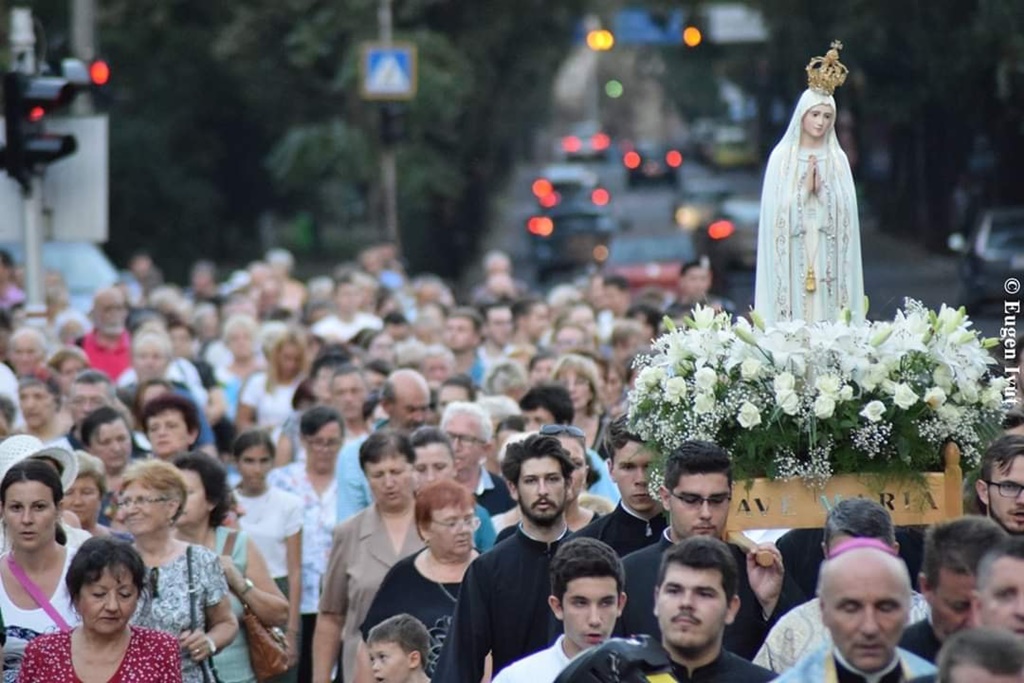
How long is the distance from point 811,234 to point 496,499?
293cm

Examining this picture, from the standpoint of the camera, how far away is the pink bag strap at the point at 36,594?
9305mm

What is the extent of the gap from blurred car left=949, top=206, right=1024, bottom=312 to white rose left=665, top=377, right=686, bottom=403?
19740 mm

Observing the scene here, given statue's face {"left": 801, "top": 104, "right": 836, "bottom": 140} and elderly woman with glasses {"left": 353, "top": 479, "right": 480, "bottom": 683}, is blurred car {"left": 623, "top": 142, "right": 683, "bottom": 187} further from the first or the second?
statue's face {"left": 801, "top": 104, "right": 836, "bottom": 140}

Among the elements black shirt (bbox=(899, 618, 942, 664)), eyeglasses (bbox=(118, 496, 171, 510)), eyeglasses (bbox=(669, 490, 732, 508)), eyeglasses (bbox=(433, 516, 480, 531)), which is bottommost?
black shirt (bbox=(899, 618, 942, 664))

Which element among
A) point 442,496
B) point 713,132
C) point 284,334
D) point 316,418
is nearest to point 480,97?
point 284,334

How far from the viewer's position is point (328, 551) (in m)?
12.2

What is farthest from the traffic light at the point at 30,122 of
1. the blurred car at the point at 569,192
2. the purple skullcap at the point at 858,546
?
the blurred car at the point at 569,192

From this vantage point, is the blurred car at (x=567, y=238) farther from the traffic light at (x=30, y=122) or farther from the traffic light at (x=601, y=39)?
the traffic light at (x=30, y=122)

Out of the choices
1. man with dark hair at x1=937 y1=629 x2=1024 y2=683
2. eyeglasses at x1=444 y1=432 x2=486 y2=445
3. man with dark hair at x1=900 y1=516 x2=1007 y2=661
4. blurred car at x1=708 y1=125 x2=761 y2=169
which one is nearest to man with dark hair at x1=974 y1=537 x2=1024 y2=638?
man with dark hair at x1=900 y1=516 x2=1007 y2=661

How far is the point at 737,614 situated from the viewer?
8.32 meters

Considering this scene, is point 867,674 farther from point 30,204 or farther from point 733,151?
point 733,151

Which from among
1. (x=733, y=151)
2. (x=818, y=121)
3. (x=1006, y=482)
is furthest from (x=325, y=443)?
(x=733, y=151)

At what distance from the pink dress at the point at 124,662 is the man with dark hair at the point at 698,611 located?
254 centimetres

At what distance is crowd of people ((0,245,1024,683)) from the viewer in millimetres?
6816
